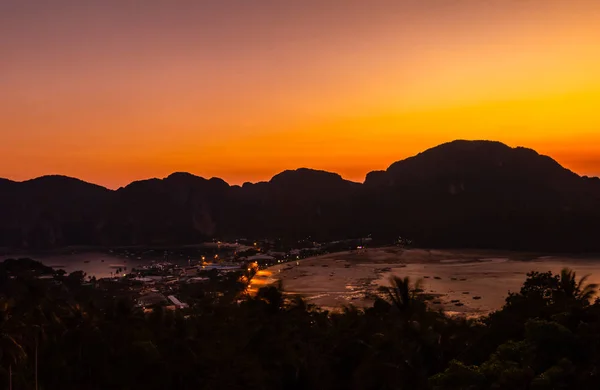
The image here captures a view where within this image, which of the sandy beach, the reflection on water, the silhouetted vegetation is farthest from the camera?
the sandy beach

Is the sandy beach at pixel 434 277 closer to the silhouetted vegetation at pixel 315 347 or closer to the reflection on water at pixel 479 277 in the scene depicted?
the reflection on water at pixel 479 277

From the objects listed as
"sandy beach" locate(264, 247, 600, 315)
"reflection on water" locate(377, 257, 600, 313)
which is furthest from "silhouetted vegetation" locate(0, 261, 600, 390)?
"reflection on water" locate(377, 257, 600, 313)

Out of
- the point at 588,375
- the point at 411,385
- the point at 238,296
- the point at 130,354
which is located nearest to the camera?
the point at 588,375

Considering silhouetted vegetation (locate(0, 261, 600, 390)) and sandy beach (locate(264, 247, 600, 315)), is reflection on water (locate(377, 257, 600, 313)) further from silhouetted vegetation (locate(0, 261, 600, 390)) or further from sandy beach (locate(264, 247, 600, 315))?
silhouetted vegetation (locate(0, 261, 600, 390))

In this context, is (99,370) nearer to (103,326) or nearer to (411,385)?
(103,326)

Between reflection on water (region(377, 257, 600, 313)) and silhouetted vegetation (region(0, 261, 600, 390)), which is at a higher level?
silhouetted vegetation (region(0, 261, 600, 390))

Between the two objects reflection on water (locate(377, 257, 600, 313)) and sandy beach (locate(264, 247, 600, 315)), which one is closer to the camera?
reflection on water (locate(377, 257, 600, 313))

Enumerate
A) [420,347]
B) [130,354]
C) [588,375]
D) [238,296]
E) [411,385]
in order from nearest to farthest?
1. [588,375]
2. [411,385]
3. [420,347]
4. [130,354]
5. [238,296]

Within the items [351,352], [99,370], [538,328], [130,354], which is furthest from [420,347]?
[99,370]

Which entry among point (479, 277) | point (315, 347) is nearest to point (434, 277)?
point (479, 277)

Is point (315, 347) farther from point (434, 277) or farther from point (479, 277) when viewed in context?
point (479, 277)
